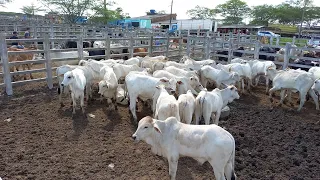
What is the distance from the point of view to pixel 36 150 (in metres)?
5.33

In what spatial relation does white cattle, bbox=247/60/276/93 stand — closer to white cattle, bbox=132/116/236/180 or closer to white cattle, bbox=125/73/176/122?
white cattle, bbox=125/73/176/122

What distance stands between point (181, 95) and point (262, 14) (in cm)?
7049

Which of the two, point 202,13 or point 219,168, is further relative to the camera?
point 202,13

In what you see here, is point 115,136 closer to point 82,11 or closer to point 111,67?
point 111,67

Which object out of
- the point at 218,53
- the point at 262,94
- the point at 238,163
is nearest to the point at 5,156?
the point at 238,163

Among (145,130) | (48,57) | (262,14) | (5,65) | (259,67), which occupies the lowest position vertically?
(145,130)

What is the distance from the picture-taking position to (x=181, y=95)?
6.07m

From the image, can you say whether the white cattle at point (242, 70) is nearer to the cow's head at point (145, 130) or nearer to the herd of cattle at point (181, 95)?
the herd of cattle at point (181, 95)

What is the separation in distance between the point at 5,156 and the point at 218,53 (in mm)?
12776

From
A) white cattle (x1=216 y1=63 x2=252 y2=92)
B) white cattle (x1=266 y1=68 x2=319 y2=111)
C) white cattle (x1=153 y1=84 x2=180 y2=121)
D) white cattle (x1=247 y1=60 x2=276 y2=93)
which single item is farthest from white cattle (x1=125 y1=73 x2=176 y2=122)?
white cattle (x1=247 y1=60 x2=276 y2=93)

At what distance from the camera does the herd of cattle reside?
4.09m

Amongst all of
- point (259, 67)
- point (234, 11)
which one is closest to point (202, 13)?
point (234, 11)

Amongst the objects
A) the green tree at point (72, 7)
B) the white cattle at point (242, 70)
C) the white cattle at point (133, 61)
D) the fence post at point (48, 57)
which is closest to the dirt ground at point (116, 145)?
the fence post at point (48, 57)

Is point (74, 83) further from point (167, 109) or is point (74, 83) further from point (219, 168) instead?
point (219, 168)
